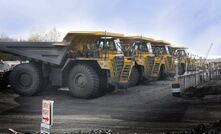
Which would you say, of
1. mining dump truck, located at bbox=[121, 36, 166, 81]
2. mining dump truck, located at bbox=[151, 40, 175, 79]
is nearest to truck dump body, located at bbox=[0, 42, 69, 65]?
mining dump truck, located at bbox=[121, 36, 166, 81]

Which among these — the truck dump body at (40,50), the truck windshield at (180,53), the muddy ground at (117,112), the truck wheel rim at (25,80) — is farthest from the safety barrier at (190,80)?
the truck wheel rim at (25,80)

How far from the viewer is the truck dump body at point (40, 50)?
17.1 m

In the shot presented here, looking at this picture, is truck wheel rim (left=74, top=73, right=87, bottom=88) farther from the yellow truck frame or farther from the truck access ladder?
the truck access ladder

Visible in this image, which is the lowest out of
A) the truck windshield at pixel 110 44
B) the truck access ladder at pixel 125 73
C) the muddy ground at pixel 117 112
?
the muddy ground at pixel 117 112

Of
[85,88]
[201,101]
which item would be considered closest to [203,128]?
[201,101]

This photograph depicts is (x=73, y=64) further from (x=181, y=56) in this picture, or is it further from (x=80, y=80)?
(x=181, y=56)

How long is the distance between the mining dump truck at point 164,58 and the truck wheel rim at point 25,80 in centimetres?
813

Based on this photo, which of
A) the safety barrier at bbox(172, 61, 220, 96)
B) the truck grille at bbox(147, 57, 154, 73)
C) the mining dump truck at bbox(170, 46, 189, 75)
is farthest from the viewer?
the mining dump truck at bbox(170, 46, 189, 75)

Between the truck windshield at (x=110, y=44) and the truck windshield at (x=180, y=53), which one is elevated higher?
the truck windshield at (x=110, y=44)

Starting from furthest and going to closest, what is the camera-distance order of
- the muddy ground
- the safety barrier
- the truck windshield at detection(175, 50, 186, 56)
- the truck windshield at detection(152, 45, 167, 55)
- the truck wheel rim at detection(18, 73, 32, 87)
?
the truck windshield at detection(175, 50, 186, 56) < the truck windshield at detection(152, 45, 167, 55) < the truck wheel rim at detection(18, 73, 32, 87) < the safety barrier < the muddy ground

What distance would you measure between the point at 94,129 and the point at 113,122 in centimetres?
118

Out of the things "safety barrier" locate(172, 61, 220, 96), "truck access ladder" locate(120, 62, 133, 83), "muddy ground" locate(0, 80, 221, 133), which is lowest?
"muddy ground" locate(0, 80, 221, 133)

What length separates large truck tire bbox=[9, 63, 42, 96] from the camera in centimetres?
1766

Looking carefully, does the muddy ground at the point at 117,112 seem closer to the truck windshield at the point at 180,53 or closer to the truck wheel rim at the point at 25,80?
the truck wheel rim at the point at 25,80
